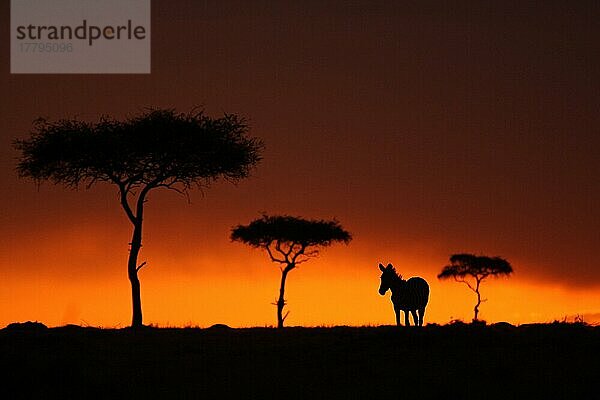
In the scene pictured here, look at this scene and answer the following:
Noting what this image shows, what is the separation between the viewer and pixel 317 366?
24.9m

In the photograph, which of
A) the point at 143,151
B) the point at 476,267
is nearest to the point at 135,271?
the point at 143,151

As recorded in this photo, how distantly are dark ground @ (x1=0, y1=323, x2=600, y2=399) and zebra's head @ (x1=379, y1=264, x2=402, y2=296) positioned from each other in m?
2.90

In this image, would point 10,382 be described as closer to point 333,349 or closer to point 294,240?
point 333,349

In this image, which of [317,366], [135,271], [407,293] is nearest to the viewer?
[317,366]

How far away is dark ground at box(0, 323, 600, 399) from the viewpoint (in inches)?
873

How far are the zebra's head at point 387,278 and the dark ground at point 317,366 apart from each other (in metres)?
2.90

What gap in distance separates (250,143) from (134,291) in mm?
10750

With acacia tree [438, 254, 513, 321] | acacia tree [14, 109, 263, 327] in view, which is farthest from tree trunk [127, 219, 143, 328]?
acacia tree [438, 254, 513, 321]

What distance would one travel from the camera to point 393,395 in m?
21.7

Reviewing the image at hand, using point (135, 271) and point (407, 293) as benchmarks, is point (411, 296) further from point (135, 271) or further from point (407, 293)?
point (135, 271)

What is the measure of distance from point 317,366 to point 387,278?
10.3 m

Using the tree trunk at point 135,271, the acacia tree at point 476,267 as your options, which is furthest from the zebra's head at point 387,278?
the acacia tree at point 476,267

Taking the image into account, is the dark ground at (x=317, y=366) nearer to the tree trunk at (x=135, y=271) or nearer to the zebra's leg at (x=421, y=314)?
the zebra's leg at (x=421, y=314)

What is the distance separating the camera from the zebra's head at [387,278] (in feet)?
113
